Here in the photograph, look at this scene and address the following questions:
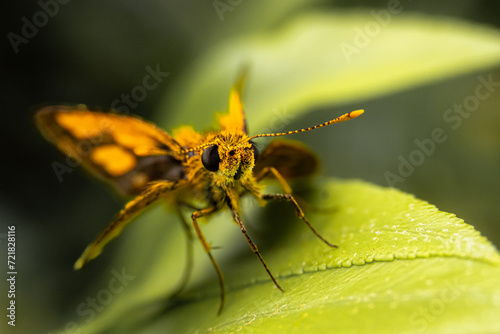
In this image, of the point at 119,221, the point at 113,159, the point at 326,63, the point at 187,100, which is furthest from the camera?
the point at 187,100

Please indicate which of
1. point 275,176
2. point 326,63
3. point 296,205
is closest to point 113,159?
point 275,176

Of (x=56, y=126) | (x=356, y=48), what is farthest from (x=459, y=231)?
(x=56, y=126)

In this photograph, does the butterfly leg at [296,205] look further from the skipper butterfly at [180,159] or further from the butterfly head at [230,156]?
the butterfly head at [230,156]

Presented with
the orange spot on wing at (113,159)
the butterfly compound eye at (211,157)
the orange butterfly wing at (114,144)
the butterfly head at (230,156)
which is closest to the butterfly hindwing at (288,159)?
the butterfly head at (230,156)

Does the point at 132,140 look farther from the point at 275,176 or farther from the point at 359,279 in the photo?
the point at 359,279

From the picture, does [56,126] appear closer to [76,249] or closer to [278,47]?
[76,249]
